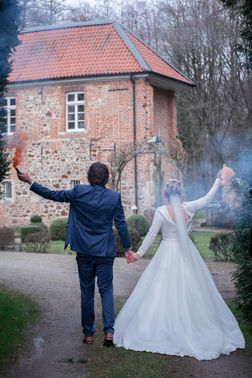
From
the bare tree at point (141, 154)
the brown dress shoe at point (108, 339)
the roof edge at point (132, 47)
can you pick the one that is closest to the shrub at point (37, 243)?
the bare tree at point (141, 154)

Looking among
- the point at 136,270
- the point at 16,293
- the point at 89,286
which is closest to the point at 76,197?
the point at 89,286

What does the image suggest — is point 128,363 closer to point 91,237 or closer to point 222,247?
point 91,237

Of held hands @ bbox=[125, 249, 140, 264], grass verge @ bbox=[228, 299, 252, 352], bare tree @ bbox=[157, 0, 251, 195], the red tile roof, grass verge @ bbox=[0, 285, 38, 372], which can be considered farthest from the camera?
bare tree @ bbox=[157, 0, 251, 195]

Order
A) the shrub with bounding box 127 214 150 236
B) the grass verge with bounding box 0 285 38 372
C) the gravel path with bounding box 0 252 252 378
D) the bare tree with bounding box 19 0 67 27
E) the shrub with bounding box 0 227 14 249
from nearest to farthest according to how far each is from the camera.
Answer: the gravel path with bounding box 0 252 252 378 → the grass verge with bounding box 0 285 38 372 → the bare tree with bounding box 19 0 67 27 → the shrub with bounding box 0 227 14 249 → the shrub with bounding box 127 214 150 236

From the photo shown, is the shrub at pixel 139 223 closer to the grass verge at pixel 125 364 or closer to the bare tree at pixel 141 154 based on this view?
the bare tree at pixel 141 154

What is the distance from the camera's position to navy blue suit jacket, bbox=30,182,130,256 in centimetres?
559

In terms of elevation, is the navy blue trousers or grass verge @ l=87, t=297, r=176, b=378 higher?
the navy blue trousers

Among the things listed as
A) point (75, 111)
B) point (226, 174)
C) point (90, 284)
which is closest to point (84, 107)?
point (75, 111)

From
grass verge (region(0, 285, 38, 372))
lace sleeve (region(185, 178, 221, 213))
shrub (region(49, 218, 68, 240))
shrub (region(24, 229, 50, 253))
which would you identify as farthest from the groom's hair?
shrub (region(49, 218, 68, 240))

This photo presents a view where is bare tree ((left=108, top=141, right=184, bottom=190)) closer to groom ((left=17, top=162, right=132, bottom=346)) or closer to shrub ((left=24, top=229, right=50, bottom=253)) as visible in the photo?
shrub ((left=24, top=229, right=50, bottom=253))

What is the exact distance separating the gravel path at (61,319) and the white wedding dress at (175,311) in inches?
7.3

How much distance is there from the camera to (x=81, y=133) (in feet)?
77.3

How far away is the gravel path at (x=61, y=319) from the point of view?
15.5ft

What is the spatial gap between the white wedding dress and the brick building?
16.5 m
